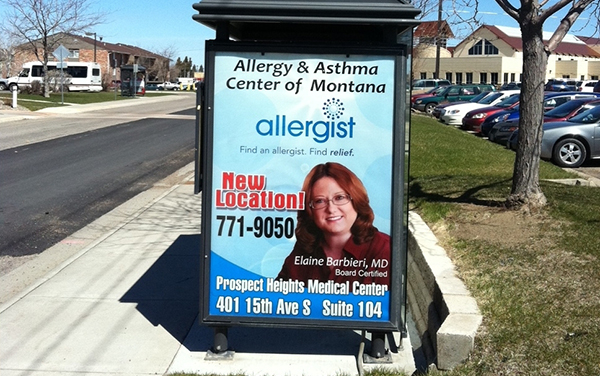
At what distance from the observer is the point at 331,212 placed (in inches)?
192

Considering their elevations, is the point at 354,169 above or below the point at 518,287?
above

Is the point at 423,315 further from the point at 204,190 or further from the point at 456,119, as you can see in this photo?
the point at 456,119

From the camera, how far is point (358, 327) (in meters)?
4.95

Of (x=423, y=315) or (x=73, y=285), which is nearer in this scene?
(x=423, y=315)

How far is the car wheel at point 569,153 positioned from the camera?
51.8 feet

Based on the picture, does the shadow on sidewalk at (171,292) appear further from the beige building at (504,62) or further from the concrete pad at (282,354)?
the beige building at (504,62)

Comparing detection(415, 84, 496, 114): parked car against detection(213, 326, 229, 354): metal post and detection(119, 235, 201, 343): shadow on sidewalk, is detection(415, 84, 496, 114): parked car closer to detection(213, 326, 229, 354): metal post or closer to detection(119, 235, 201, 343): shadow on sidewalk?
detection(119, 235, 201, 343): shadow on sidewalk

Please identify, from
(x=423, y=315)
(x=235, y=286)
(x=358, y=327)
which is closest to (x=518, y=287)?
(x=423, y=315)

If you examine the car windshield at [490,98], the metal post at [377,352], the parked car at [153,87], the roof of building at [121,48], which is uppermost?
the roof of building at [121,48]

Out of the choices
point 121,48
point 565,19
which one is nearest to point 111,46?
point 121,48

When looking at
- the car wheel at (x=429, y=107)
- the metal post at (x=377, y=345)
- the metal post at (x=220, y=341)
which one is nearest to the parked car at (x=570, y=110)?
the metal post at (x=377, y=345)

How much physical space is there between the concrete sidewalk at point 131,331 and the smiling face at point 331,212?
38.0 inches

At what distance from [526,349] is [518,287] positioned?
105cm

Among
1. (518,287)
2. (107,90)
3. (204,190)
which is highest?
(107,90)
